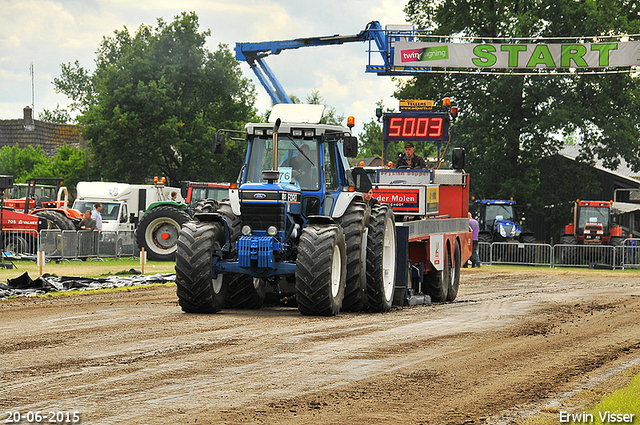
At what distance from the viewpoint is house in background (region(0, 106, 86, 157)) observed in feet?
226

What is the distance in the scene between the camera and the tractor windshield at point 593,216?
35781 mm

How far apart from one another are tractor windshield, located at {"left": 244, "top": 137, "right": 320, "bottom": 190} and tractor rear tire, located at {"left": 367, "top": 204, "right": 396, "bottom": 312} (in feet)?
3.88

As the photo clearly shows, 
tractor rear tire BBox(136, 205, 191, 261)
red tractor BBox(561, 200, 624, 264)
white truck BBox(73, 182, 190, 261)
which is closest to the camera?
tractor rear tire BBox(136, 205, 191, 261)

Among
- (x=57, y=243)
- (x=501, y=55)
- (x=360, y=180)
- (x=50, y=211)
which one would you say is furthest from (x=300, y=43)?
(x=360, y=180)

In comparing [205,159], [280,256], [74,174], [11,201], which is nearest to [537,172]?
[205,159]

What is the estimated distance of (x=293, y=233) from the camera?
39.6 ft

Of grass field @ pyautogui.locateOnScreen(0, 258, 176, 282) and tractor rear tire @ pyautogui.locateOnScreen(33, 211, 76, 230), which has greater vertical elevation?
tractor rear tire @ pyautogui.locateOnScreen(33, 211, 76, 230)

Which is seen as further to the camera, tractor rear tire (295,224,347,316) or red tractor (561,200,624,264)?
red tractor (561,200,624,264)

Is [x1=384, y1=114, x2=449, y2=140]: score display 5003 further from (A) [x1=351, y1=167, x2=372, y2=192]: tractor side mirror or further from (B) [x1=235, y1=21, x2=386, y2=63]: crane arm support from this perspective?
(B) [x1=235, y1=21, x2=386, y2=63]: crane arm support

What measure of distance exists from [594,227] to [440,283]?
21293 mm

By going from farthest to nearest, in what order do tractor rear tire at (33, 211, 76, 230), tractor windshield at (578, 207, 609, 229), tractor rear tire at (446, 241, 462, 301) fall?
tractor windshield at (578, 207, 609, 229)
tractor rear tire at (33, 211, 76, 230)
tractor rear tire at (446, 241, 462, 301)

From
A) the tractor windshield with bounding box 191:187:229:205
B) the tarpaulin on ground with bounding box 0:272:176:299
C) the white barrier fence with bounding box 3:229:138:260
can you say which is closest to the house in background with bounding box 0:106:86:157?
the tractor windshield with bounding box 191:187:229:205

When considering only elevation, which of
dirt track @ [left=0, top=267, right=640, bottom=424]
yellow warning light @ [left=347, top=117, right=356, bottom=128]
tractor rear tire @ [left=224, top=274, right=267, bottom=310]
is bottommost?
dirt track @ [left=0, top=267, right=640, bottom=424]

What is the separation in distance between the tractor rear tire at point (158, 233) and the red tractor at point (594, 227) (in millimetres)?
16855
